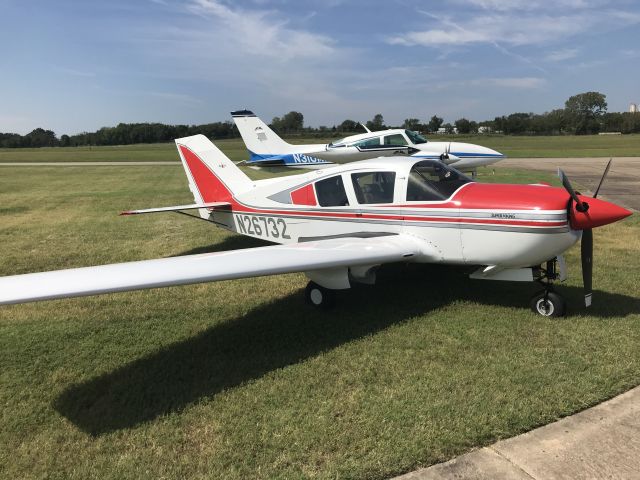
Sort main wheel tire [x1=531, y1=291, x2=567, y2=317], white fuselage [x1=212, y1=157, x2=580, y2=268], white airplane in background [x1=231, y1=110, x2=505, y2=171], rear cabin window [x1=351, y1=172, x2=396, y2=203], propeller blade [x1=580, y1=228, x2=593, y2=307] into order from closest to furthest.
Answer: white fuselage [x1=212, y1=157, x2=580, y2=268]
propeller blade [x1=580, y1=228, x2=593, y2=307]
main wheel tire [x1=531, y1=291, x2=567, y2=317]
rear cabin window [x1=351, y1=172, x2=396, y2=203]
white airplane in background [x1=231, y1=110, x2=505, y2=171]

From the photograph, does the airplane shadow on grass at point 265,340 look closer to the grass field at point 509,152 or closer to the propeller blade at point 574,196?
the propeller blade at point 574,196

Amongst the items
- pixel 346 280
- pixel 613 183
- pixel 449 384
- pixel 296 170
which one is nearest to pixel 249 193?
pixel 346 280

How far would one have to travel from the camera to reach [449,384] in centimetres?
427

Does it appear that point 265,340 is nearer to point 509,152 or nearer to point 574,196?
point 574,196

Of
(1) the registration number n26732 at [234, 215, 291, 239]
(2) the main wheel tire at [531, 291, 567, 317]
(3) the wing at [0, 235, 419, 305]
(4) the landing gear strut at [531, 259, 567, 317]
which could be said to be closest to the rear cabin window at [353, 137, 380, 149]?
(1) the registration number n26732 at [234, 215, 291, 239]

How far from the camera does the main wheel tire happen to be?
5652mm

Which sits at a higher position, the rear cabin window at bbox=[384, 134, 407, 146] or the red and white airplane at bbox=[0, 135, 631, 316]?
the rear cabin window at bbox=[384, 134, 407, 146]

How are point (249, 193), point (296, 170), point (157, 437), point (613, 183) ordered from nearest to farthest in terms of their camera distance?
point (157, 437) < point (249, 193) < point (613, 183) < point (296, 170)

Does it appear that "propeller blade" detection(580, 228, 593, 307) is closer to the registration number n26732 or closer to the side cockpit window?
the registration number n26732

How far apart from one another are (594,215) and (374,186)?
2.77 meters

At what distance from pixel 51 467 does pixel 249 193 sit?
566 cm

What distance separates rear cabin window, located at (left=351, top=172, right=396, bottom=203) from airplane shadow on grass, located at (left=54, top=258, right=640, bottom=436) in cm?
144

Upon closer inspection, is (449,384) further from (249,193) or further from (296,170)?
(296,170)

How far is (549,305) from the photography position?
5.71 metres
